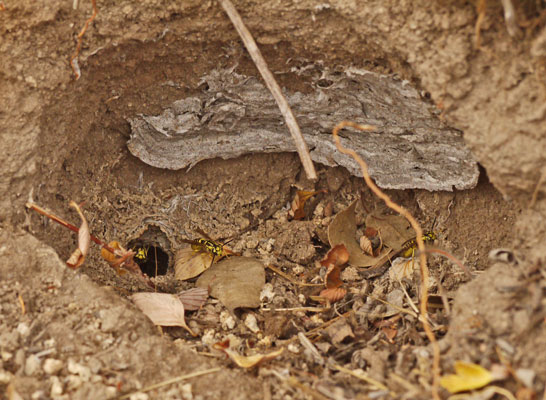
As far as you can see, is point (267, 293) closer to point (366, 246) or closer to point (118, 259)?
point (366, 246)

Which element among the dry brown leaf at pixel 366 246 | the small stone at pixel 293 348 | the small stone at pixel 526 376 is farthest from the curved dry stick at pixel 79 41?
the small stone at pixel 526 376

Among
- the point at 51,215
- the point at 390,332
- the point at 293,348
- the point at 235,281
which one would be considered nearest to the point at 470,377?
the point at 390,332

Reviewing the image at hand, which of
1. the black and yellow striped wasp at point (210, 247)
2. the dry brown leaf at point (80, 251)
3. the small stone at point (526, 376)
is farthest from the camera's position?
the black and yellow striped wasp at point (210, 247)

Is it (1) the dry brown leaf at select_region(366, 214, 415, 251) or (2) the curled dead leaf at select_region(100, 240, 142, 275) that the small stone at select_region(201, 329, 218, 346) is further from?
(1) the dry brown leaf at select_region(366, 214, 415, 251)

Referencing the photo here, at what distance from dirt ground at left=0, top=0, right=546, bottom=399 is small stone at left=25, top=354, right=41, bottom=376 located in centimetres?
1

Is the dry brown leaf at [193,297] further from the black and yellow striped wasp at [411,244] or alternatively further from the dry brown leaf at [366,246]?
the black and yellow striped wasp at [411,244]

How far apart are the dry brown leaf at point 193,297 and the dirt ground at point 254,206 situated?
0.14 feet

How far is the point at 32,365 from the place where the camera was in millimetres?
1896

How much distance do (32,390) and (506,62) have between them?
199 centimetres

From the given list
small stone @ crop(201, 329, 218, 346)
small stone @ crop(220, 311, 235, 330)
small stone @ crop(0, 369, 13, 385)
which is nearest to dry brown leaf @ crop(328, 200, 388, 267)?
small stone @ crop(220, 311, 235, 330)

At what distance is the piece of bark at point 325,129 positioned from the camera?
8.23ft

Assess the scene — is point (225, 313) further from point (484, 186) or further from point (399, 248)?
point (484, 186)

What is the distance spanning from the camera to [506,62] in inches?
78.7

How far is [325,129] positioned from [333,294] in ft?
2.69
